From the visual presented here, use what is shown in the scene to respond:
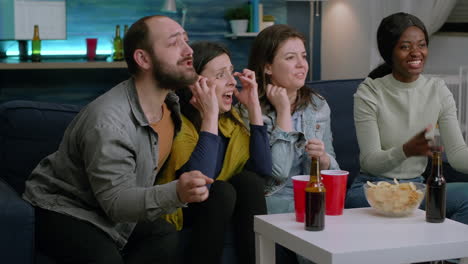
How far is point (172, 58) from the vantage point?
2447 mm

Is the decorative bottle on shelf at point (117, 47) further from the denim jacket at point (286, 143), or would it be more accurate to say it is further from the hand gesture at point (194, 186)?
the hand gesture at point (194, 186)

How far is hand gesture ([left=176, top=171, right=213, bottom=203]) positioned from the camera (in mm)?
2012

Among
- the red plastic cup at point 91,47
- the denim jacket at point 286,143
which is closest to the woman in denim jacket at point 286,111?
the denim jacket at point 286,143

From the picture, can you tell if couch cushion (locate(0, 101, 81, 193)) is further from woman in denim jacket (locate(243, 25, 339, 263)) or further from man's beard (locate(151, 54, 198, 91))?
woman in denim jacket (locate(243, 25, 339, 263))

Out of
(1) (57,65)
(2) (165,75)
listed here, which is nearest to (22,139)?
(2) (165,75)

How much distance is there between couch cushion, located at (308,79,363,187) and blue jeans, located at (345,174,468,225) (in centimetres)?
33

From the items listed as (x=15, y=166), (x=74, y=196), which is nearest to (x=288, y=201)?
(x=74, y=196)

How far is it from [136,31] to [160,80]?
18 centimetres

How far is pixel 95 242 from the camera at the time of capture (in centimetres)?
221

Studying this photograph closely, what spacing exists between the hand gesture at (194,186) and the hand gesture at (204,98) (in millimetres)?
501

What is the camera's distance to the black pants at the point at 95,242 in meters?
2.21

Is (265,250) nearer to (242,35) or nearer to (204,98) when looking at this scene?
(204,98)

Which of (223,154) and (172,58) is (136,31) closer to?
(172,58)

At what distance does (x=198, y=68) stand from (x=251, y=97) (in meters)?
0.23
